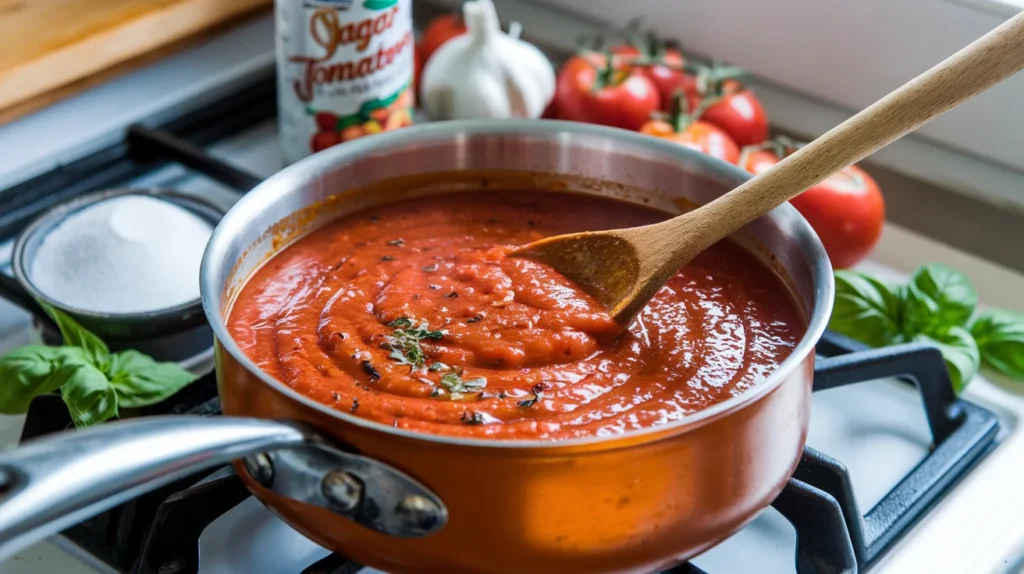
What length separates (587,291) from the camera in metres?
0.93

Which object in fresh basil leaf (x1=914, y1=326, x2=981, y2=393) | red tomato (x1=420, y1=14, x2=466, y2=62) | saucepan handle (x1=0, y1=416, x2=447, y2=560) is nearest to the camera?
saucepan handle (x1=0, y1=416, x2=447, y2=560)

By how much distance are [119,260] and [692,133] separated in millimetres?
643

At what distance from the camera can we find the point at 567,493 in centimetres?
64

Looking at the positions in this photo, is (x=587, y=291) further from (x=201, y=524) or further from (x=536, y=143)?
(x=201, y=524)

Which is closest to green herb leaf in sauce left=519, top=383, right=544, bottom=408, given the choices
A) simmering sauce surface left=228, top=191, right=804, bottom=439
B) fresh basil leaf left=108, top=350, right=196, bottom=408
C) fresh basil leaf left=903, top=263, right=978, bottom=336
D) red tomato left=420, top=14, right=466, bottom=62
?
simmering sauce surface left=228, top=191, right=804, bottom=439

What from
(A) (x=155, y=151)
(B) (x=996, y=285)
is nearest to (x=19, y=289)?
(A) (x=155, y=151)

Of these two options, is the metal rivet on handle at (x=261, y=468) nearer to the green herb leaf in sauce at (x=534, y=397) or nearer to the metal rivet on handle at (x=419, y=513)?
the metal rivet on handle at (x=419, y=513)

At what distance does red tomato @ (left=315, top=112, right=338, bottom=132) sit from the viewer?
1255 mm

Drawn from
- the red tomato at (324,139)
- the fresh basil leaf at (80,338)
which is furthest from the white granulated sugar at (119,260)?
the red tomato at (324,139)

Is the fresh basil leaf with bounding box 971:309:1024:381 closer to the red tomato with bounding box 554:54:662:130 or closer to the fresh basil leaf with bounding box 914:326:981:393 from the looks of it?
the fresh basil leaf with bounding box 914:326:981:393

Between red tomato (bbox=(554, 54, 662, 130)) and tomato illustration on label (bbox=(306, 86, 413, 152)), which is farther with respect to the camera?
red tomato (bbox=(554, 54, 662, 130))

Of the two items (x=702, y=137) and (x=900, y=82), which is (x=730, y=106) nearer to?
(x=702, y=137)

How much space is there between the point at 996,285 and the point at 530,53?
594 mm

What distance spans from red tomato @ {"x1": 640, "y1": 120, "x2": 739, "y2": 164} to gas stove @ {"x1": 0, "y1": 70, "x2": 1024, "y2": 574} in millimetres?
329
